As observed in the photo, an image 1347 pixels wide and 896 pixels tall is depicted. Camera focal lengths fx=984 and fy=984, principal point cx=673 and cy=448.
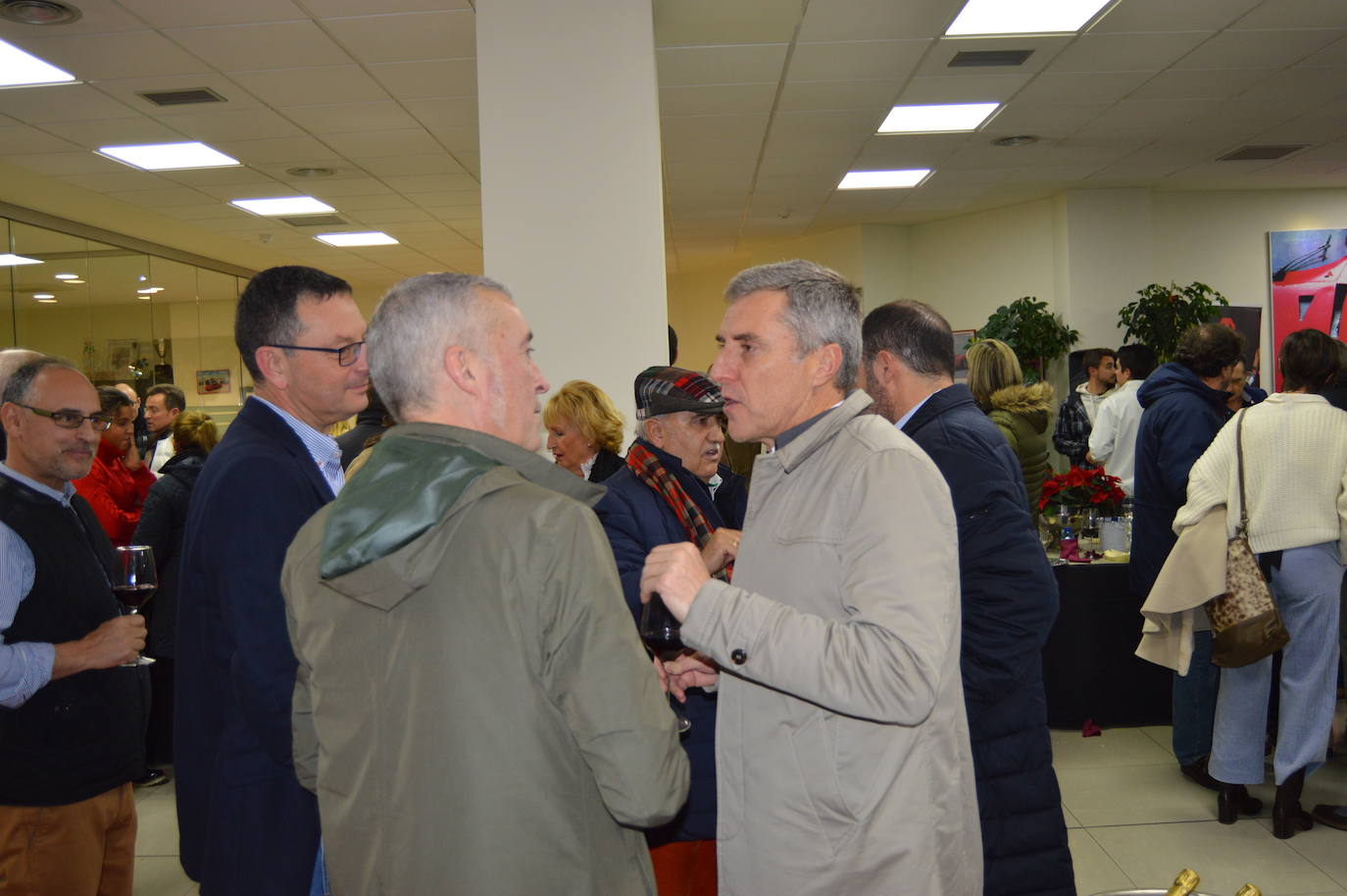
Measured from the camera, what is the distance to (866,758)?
1.40 metres

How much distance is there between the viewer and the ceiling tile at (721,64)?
5.32 metres

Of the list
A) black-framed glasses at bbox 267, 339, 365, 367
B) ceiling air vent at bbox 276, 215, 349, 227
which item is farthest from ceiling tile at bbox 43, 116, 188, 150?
black-framed glasses at bbox 267, 339, 365, 367

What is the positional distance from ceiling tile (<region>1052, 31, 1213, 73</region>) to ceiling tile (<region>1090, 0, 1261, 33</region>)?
0.09 meters

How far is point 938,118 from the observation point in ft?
22.4

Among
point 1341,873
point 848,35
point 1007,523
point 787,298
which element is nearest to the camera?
point 787,298

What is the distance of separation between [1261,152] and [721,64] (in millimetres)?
5541

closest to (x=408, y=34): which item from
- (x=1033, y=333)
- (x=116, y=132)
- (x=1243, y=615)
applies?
(x=116, y=132)

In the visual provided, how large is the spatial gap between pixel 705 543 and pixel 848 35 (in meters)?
3.83

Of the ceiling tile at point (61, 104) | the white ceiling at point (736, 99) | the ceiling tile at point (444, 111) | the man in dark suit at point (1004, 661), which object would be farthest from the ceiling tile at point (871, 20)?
the ceiling tile at point (61, 104)

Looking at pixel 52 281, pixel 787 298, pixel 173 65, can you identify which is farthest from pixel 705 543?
pixel 52 281

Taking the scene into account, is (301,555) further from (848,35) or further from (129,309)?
(129,309)

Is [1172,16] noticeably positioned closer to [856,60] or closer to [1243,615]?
[856,60]

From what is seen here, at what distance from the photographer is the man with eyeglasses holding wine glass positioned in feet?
7.04

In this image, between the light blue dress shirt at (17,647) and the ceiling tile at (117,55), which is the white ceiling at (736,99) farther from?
the light blue dress shirt at (17,647)
